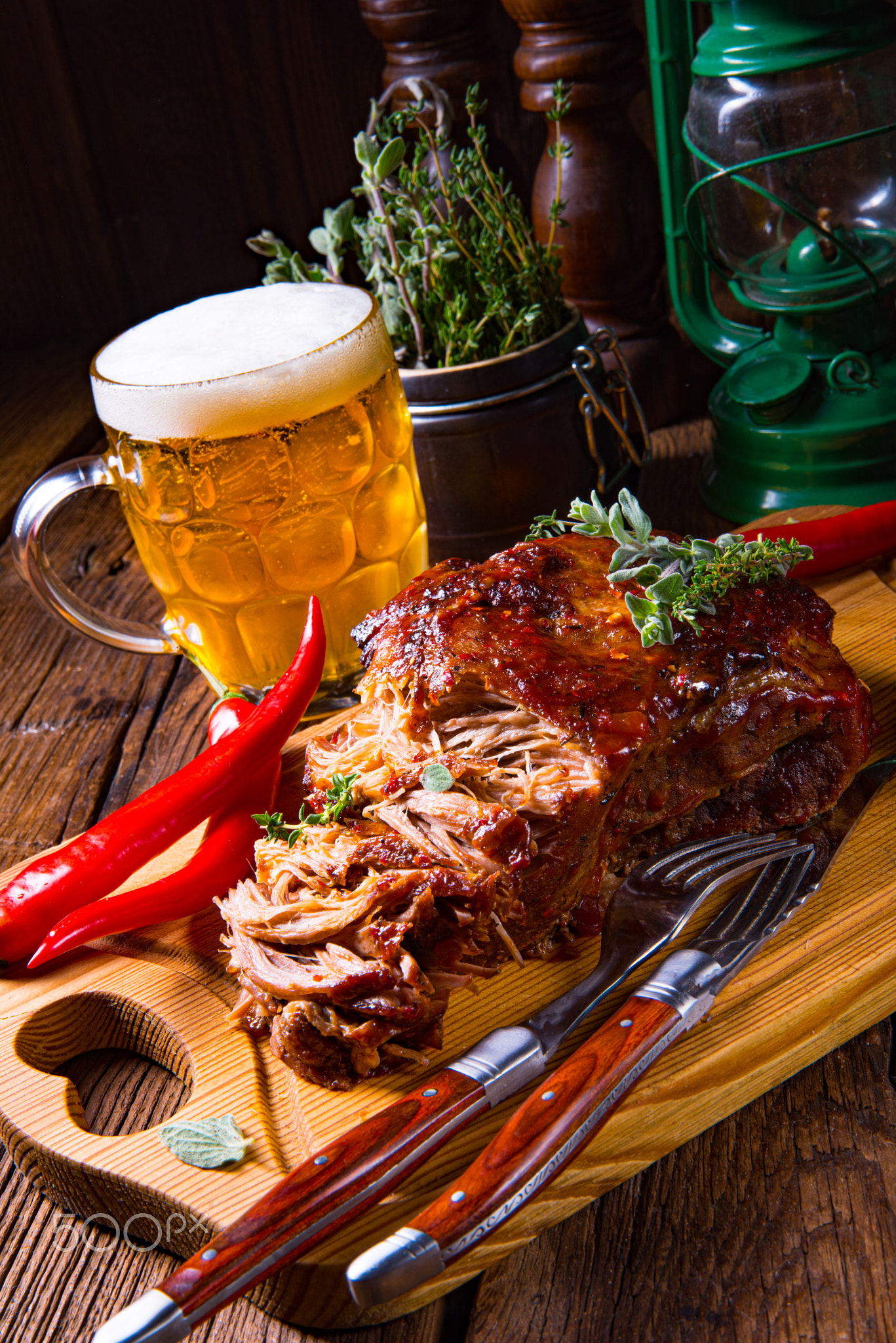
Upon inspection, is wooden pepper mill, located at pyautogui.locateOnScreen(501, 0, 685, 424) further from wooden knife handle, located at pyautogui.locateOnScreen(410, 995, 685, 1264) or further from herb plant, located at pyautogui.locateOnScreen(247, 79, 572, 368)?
wooden knife handle, located at pyautogui.locateOnScreen(410, 995, 685, 1264)

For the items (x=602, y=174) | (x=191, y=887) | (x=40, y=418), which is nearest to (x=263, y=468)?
(x=191, y=887)

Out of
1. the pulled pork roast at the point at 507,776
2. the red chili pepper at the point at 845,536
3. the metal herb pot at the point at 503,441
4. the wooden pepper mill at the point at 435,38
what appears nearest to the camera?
the pulled pork roast at the point at 507,776

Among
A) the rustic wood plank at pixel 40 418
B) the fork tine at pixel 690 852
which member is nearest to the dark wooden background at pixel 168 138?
the rustic wood plank at pixel 40 418

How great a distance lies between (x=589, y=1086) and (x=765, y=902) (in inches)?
21.9

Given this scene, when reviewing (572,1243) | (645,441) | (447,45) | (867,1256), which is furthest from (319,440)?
(447,45)

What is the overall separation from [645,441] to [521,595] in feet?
4.48

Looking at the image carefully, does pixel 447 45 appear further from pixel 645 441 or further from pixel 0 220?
pixel 0 220

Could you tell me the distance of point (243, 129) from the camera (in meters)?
5.17

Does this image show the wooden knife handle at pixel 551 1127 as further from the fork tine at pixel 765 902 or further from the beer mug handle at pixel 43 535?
the beer mug handle at pixel 43 535

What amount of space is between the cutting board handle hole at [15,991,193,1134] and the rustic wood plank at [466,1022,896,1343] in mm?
696

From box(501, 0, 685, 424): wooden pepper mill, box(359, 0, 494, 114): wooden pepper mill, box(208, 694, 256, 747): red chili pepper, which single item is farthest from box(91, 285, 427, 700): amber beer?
box(359, 0, 494, 114): wooden pepper mill

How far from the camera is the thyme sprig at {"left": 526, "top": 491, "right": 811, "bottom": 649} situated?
7.08ft

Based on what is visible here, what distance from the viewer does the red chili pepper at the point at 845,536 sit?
293 centimetres

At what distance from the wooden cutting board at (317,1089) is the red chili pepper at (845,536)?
0.86m
